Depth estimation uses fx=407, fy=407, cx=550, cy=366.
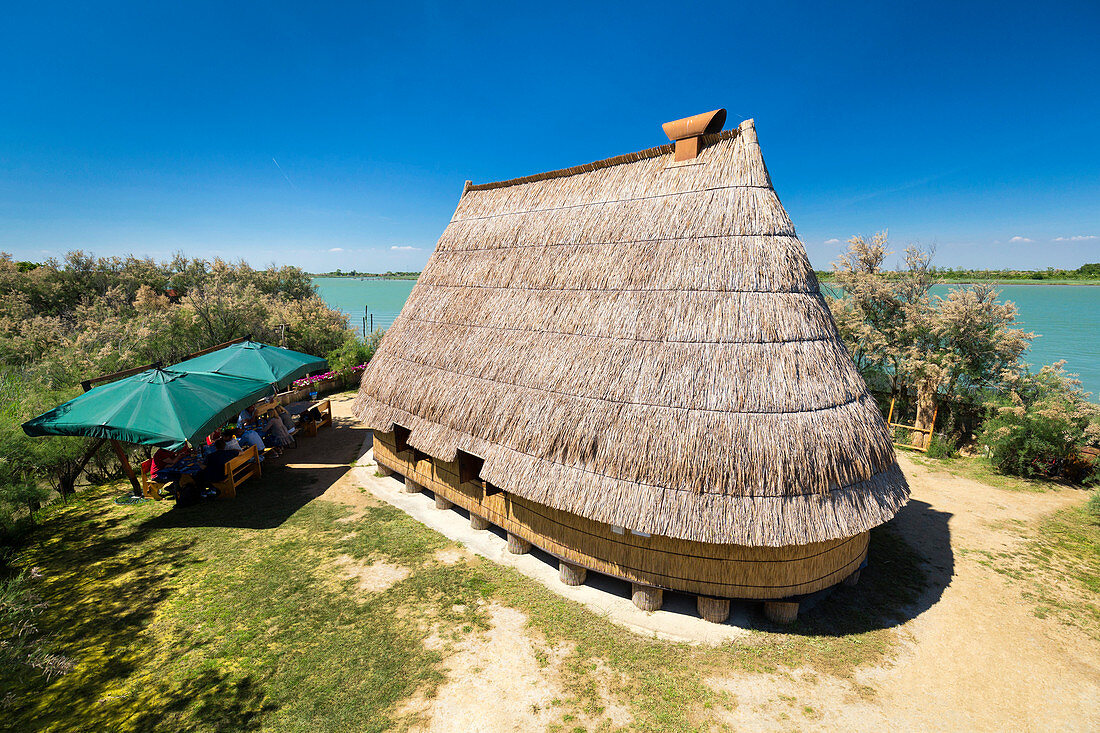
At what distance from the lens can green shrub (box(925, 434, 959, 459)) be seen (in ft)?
50.3

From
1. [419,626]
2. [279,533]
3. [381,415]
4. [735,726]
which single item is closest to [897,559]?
[735,726]

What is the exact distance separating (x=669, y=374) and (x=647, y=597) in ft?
13.2

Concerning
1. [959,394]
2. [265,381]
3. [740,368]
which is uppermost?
[740,368]

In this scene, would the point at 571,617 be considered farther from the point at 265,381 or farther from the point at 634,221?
the point at 265,381

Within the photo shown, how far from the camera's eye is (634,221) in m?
9.02

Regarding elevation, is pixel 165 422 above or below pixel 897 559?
above

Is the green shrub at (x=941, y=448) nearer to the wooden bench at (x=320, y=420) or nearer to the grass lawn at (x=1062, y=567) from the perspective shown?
the grass lawn at (x=1062, y=567)

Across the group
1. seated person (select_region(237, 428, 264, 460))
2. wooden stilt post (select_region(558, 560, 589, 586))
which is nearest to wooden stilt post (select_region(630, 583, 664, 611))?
wooden stilt post (select_region(558, 560, 589, 586))

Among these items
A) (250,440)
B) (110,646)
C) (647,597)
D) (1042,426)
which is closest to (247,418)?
(250,440)

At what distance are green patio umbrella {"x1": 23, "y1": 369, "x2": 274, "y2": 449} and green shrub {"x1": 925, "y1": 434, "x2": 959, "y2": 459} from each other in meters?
23.4

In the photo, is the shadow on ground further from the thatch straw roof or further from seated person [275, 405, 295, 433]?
seated person [275, 405, 295, 433]

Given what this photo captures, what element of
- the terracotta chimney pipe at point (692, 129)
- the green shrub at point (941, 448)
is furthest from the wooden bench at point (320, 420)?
the green shrub at point (941, 448)

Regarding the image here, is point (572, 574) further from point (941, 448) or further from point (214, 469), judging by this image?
point (941, 448)

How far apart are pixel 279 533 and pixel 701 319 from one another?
34.5 feet
